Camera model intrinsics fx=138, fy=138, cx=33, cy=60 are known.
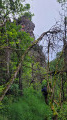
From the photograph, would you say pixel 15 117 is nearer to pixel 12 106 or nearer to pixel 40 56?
pixel 12 106

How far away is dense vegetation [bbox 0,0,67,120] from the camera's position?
4066 millimetres

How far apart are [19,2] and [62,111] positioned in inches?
366

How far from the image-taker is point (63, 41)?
14.5 feet

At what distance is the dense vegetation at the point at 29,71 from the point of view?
4.07m

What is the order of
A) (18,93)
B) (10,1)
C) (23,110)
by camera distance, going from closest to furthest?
(23,110)
(18,93)
(10,1)

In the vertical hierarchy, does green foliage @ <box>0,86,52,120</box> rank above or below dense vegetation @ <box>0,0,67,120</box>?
below

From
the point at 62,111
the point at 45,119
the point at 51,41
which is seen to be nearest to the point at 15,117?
the point at 45,119

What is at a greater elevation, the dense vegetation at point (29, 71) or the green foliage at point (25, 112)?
the dense vegetation at point (29, 71)

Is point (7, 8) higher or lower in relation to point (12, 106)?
higher

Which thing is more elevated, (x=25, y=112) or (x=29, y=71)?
(x=29, y=71)

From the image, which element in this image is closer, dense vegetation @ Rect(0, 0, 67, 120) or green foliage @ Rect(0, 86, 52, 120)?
dense vegetation @ Rect(0, 0, 67, 120)

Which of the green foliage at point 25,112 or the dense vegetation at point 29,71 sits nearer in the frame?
the dense vegetation at point 29,71

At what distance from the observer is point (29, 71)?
9.09 meters

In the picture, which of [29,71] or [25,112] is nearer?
[25,112]
